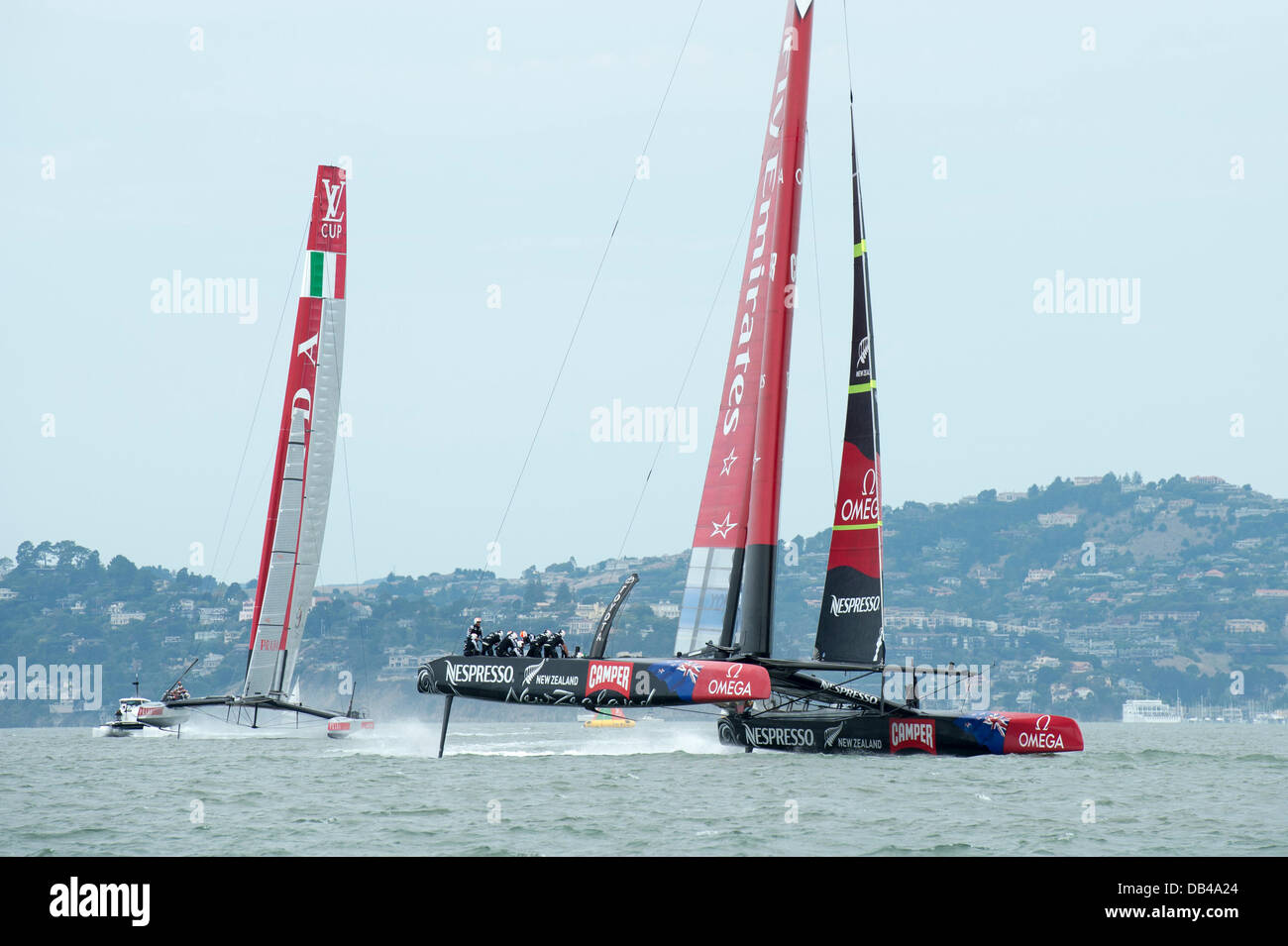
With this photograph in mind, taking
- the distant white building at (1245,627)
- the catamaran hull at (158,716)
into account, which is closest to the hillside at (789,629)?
the distant white building at (1245,627)

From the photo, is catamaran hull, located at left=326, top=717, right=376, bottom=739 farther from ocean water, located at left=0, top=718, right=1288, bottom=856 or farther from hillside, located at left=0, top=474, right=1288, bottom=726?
hillside, located at left=0, top=474, right=1288, bottom=726

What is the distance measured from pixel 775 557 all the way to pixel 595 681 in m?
3.27

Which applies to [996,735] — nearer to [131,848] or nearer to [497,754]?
[497,754]

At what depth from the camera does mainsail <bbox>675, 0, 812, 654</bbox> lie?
2005 centimetres

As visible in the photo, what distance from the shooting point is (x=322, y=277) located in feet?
111

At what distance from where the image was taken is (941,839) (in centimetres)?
1237

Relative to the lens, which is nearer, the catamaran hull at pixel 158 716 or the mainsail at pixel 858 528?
the mainsail at pixel 858 528

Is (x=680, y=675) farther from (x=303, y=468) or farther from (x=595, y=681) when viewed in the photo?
(x=303, y=468)

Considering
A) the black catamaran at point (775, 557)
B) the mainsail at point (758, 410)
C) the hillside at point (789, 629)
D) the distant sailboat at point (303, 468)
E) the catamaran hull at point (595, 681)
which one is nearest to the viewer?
the catamaran hull at point (595, 681)

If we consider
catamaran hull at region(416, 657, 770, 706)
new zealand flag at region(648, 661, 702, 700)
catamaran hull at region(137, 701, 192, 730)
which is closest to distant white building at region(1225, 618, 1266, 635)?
catamaran hull at region(137, 701, 192, 730)

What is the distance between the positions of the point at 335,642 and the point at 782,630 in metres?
48.8

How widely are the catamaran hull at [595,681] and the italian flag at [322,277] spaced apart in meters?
16.1

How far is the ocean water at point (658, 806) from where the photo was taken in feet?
39.5

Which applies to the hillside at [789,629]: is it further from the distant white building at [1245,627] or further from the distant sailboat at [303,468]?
the distant sailboat at [303,468]
